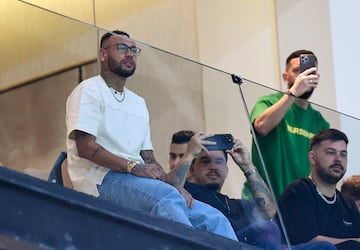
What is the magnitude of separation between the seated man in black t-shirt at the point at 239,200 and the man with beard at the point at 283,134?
0.11 ft

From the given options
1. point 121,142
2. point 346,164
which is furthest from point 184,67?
point 346,164

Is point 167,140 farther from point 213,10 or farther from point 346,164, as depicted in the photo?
point 213,10

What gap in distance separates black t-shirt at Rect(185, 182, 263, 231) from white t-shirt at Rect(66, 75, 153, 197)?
20 centimetres

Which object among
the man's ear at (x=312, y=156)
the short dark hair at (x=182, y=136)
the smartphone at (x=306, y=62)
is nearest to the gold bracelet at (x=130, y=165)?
the short dark hair at (x=182, y=136)

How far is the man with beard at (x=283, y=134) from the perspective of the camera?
132 inches

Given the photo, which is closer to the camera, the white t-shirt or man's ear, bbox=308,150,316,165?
the white t-shirt

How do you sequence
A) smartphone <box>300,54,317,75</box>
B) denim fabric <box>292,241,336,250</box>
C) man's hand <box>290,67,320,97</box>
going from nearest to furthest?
1. denim fabric <box>292,241,336,250</box>
2. man's hand <box>290,67,320,97</box>
3. smartphone <box>300,54,317,75</box>

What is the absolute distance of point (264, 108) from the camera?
3385 millimetres

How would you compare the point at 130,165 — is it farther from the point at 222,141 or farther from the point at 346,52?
the point at 346,52

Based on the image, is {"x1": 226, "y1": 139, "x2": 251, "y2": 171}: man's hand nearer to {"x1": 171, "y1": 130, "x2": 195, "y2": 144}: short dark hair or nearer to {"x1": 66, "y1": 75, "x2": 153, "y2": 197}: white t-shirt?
{"x1": 171, "y1": 130, "x2": 195, "y2": 144}: short dark hair

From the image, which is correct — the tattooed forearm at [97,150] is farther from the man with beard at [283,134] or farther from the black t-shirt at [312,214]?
the black t-shirt at [312,214]

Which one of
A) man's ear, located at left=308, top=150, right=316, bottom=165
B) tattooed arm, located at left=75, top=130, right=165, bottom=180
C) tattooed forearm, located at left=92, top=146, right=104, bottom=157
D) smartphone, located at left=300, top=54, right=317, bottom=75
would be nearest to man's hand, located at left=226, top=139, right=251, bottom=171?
man's ear, located at left=308, top=150, right=316, bottom=165

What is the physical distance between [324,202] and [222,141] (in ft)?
1.80

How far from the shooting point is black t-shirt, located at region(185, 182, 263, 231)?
302 cm
